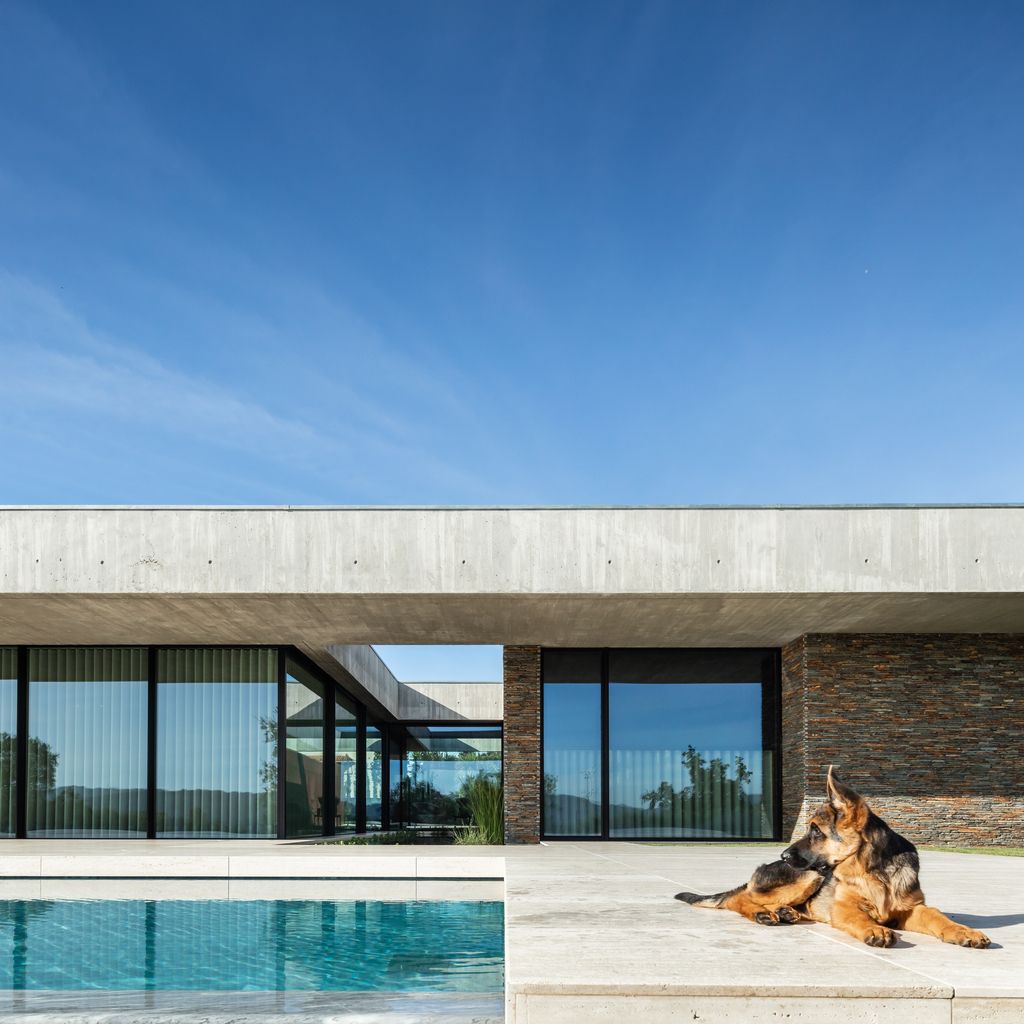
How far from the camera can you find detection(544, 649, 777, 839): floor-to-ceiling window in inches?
655

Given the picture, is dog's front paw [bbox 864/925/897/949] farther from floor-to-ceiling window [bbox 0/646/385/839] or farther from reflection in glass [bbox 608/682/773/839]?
floor-to-ceiling window [bbox 0/646/385/839]

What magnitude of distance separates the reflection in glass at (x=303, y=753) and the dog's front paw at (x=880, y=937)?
13091 mm

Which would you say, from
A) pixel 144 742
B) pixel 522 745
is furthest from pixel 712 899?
pixel 144 742

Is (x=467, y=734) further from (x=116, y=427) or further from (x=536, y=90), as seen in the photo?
(x=536, y=90)

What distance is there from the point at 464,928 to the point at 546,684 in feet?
30.6

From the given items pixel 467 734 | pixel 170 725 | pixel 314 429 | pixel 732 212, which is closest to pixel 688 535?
pixel 732 212

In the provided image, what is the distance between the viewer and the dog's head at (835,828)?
4.48 meters

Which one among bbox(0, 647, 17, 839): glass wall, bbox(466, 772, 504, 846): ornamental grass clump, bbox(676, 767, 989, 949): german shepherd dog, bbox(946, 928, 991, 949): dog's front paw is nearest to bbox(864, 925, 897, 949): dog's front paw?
bbox(676, 767, 989, 949): german shepherd dog

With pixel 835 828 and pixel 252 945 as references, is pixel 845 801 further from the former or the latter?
pixel 252 945

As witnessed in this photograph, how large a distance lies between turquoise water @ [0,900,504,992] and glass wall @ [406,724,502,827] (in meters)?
19.5

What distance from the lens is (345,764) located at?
21.2m

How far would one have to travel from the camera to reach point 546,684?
55.5 ft

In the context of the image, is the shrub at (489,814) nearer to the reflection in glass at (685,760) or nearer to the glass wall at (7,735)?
the reflection in glass at (685,760)

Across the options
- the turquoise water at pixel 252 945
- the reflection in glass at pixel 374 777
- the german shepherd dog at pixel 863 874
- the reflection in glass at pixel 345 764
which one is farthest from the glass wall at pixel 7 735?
the german shepherd dog at pixel 863 874
